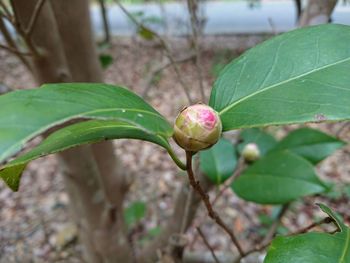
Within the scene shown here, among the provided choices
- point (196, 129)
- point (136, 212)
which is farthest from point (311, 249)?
point (136, 212)

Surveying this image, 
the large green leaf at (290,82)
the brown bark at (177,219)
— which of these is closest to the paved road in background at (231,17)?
the brown bark at (177,219)

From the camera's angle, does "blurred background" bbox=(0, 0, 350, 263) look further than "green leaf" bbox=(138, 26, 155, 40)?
Yes

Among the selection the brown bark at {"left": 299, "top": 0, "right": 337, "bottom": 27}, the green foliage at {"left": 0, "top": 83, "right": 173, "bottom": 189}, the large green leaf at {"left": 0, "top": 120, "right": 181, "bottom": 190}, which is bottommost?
the brown bark at {"left": 299, "top": 0, "right": 337, "bottom": 27}

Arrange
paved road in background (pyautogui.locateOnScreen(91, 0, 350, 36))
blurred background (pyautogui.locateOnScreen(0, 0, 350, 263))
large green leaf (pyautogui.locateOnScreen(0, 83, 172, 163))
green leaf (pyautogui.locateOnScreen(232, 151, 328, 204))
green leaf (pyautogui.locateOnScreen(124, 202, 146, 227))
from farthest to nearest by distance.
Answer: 1. paved road in background (pyautogui.locateOnScreen(91, 0, 350, 36))
2. green leaf (pyautogui.locateOnScreen(124, 202, 146, 227))
3. blurred background (pyautogui.locateOnScreen(0, 0, 350, 263))
4. green leaf (pyautogui.locateOnScreen(232, 151, 328, 204))
5. large green leaf (pyautogui.locateOnScreen(0, 83, 172, 163))

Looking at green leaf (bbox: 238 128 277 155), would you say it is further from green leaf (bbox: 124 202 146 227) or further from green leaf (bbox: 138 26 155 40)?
green leaf (bbox: 124 202 146 227)

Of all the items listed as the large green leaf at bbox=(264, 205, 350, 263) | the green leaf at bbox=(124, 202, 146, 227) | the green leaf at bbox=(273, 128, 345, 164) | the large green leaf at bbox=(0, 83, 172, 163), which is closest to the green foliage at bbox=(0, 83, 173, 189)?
the large green leaf at bbox=(0, 83, 172, 163)

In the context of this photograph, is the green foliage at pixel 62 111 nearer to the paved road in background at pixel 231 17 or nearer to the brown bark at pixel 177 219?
the brown bark at pixel 177 219
